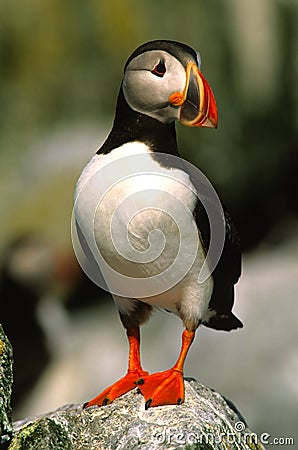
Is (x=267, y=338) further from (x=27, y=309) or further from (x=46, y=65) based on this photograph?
(x=46, y=65)

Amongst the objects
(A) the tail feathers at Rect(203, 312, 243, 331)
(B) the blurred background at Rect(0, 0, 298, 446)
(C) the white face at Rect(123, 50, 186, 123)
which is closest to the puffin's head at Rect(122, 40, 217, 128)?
(C) the white face at Rect(123, 50, 186, 123)

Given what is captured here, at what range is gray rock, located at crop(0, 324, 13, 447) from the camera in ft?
9.64

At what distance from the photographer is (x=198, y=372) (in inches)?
253

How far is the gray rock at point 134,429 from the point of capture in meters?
2.94

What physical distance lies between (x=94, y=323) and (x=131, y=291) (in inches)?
154

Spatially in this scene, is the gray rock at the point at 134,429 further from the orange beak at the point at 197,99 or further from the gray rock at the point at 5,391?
the orange beak at the point at 197,99

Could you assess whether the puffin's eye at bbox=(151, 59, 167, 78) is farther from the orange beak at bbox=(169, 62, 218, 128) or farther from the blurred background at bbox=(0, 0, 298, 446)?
the blurred background at bbox=(0, 0, 298, 446)

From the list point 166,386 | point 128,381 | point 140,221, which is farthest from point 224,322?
point 140,221

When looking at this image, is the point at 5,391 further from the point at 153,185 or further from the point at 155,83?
the point at 155,83

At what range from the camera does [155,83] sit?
3.28 m

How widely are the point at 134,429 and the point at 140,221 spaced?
0.78 metres

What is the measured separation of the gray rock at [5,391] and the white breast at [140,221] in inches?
21.6

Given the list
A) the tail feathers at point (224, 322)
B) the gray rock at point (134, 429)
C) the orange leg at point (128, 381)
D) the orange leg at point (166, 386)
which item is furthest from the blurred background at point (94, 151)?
the gray rock at point (134, 429)

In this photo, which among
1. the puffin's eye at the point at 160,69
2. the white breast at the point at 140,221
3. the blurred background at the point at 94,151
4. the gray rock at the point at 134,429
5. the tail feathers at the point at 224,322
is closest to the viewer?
the gray rock at the point at 134,429
